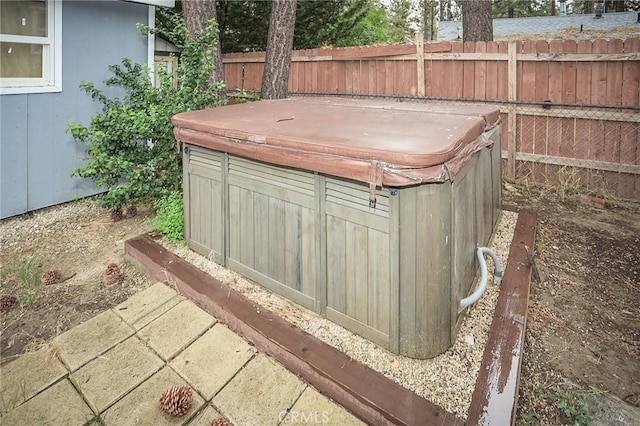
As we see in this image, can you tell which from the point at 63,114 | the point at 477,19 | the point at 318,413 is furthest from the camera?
the point at 477,19

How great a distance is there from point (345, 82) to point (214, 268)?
4802 millimetres

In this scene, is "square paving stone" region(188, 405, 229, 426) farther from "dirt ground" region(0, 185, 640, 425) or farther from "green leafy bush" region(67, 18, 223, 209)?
"green leafy bush" region(67, 18, 223, 209)

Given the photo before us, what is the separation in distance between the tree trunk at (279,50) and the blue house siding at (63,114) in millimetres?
1587

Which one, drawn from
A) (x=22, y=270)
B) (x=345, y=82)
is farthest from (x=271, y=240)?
(x=345, y=82)

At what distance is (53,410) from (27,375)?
35cm

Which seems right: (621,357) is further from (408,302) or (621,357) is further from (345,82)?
(345,82)

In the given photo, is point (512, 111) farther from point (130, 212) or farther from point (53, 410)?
point (53, 410)

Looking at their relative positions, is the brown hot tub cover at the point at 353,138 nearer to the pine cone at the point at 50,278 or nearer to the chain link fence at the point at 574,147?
the pine cone at the point at 50,278

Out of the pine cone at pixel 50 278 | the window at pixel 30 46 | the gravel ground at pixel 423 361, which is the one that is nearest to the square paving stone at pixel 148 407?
the gravel ground at pixel 423 361

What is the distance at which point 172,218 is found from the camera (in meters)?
3.22

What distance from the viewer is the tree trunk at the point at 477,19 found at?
6.51 meters

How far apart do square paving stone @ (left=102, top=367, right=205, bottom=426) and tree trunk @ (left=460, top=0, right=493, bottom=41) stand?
6739mm

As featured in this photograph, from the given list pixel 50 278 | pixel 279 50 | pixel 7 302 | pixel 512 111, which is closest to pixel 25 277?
pixel 50 278

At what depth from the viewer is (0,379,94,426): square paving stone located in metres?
1.72
